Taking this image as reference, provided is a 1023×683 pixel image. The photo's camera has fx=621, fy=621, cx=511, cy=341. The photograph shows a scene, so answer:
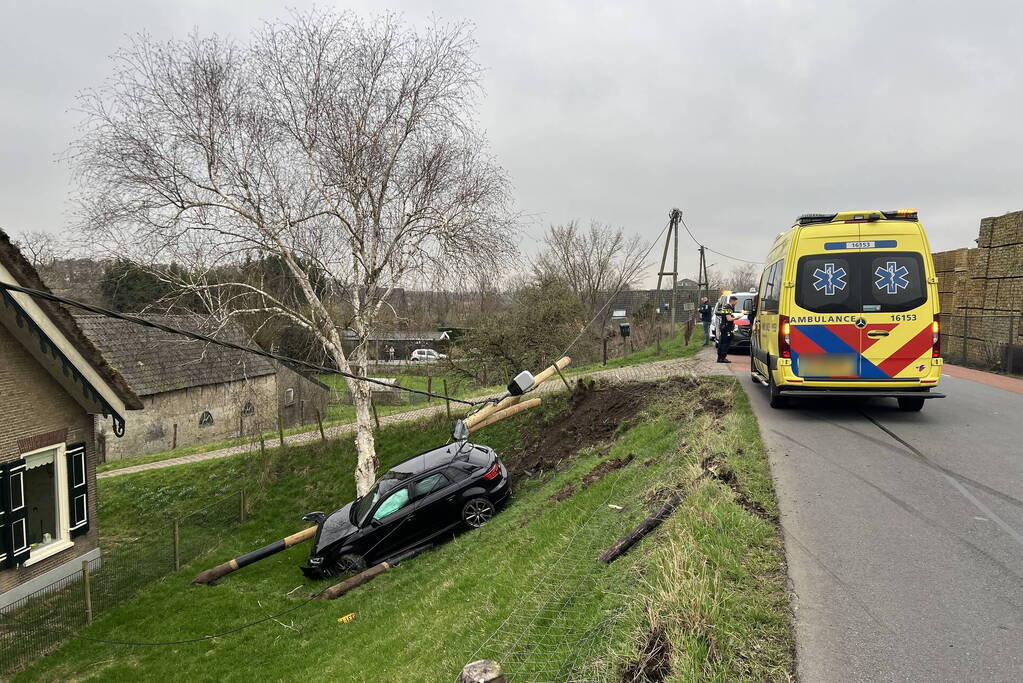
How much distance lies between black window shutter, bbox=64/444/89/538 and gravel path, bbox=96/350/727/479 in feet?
25.4

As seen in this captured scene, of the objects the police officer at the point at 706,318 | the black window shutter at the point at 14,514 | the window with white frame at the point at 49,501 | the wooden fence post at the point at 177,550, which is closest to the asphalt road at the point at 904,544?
the wooden fence post at the point at 177,550

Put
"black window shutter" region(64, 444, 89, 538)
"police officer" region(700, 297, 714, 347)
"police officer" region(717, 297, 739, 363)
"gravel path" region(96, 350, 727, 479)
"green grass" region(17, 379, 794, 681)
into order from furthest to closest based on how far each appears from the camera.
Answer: "police officer" region(700, 297, 714, 347) < "gravel path" region(96, 350, 727, 479) < "police officer" region(717, 297, 739, 363) < "black window shutter" region(64, 444, 89, 538) < "green grass" region(17, 379, 794, 681)

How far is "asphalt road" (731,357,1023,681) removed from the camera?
3799 millimetres

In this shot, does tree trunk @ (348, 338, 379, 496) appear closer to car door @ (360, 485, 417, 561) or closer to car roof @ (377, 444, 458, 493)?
car roof @ (377, 444, 458, 493)

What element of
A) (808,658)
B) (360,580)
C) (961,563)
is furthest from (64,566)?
(961,563)

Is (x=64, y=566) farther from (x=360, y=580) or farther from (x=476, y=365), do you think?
(x=476, y=365)

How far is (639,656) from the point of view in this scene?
148 inches

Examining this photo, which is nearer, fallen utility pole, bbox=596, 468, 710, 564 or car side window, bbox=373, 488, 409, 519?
fallen utility pole, bbox=596, 468, 710, 564

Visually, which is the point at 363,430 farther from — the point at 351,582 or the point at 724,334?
the point at 724,334

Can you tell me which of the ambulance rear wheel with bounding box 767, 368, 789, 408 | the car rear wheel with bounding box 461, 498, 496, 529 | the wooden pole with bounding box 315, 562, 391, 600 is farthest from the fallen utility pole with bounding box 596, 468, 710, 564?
the wooden pole with bounding box 315, 562, 391, 600

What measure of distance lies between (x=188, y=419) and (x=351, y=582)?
20.2 m

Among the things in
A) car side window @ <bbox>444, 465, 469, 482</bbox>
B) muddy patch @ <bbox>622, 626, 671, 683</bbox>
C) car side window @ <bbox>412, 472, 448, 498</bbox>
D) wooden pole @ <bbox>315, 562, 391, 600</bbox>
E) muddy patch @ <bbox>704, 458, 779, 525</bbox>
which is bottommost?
wooden pole @ <bbox>315, 562, 391, 600</bbox>

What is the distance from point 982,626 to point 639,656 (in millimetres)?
2320

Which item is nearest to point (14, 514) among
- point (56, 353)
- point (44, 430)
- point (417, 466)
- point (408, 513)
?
point (44, 430)
